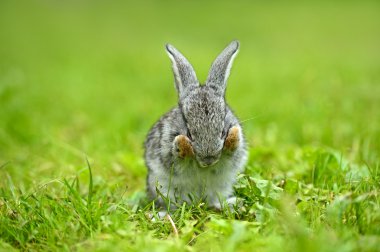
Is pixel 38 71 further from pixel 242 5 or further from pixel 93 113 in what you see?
pixel 242 5

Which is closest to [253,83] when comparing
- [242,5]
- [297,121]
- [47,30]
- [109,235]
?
[297,121]

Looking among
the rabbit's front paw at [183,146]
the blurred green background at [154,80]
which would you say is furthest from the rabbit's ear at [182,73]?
the blurred green background at [154,80]

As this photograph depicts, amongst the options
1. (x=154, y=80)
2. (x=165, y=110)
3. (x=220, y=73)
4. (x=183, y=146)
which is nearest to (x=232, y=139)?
(x=183, y=146)

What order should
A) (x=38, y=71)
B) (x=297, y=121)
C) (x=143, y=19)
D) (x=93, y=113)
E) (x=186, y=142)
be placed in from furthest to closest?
1. (x=143, y=19)
2. (x=38, y=71)
3. (x=93, y=113)
4. (x=297, y=121)
5. (x=186, y=142)

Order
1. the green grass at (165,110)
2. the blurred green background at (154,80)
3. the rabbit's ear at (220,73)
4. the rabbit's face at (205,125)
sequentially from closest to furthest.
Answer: the green grass at (165,110)
the rabbit's face at (205,125)
the rabbit's ear at (220,73)
the blurred green background at (154,80)

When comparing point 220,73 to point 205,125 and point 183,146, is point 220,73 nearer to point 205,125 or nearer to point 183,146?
point 205,125

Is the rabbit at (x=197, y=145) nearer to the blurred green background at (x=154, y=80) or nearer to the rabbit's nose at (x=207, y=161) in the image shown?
the rabbit's nose at (x=207, y=161)
